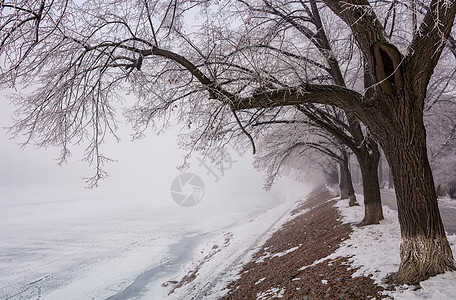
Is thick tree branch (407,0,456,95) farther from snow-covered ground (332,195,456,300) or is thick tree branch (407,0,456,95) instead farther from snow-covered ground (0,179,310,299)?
snow-covered ground (0,179,310,299)

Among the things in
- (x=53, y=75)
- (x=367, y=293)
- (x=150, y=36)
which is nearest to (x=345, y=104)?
(x=367, y=293)

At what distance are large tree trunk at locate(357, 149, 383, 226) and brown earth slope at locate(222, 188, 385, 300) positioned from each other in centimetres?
91

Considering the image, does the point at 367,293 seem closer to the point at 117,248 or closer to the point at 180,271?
the point at 180,271

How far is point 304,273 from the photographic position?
676 centimetres

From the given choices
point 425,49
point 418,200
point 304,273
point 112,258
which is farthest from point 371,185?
point 112,258

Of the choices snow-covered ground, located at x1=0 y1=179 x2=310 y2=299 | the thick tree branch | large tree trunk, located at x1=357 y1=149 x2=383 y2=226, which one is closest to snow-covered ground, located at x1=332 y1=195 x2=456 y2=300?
large tree trunk, located at x1=357 y1=149 x2=383 y2=226

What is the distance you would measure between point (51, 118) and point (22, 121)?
17.9 inches

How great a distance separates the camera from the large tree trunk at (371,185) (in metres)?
9.27

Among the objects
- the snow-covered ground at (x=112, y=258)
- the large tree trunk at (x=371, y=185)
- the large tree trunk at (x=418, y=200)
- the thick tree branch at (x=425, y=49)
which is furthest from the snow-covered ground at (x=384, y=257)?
the snow-covered ground at (x=112, y=258)

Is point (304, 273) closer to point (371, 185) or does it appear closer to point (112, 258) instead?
point (371, 185)

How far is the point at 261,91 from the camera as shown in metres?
4.46

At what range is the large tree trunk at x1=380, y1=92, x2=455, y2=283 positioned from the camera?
438cm

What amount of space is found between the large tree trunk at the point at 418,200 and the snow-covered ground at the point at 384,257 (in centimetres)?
21

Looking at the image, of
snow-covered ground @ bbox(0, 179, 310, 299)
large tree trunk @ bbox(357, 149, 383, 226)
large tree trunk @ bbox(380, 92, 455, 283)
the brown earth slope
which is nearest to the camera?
large tree trunk @ bbox(380, 92, 455, 283)
